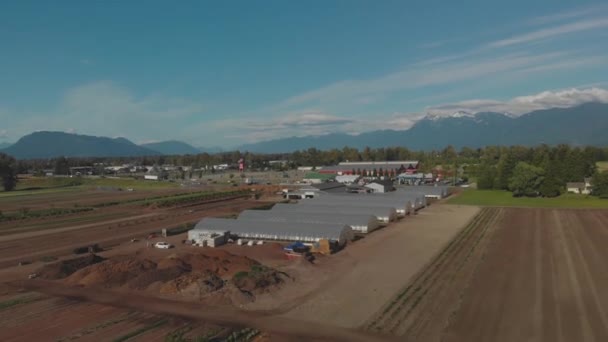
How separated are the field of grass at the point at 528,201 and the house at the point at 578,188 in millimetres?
4022

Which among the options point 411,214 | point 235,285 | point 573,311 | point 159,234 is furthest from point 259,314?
point 411,214

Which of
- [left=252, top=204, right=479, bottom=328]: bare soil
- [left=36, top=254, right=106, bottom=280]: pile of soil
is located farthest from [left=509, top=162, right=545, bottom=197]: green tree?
[left=36, top=254, right=106, bottom=280]: pile of soil

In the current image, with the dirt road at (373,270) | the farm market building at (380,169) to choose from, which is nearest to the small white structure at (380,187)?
the dirt road at (373,270)

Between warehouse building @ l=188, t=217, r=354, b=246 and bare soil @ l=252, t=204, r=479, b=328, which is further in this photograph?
warehouse building @ l=188, t=217, r=354, b=246

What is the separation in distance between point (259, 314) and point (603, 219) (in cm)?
4580

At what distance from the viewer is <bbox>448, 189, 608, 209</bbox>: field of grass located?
62750 mm

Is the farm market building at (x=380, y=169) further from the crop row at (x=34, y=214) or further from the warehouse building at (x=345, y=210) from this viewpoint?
the crop row at (x=34, y=214)

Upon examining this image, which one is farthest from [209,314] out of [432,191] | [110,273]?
[432,191]

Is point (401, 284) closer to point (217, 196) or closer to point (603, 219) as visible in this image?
point (603, 219)

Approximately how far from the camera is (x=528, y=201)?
68.4m

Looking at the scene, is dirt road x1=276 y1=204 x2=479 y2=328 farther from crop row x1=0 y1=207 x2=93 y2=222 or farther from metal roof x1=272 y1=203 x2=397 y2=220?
crop row x1=0 y1=207 x2=93 y2=222

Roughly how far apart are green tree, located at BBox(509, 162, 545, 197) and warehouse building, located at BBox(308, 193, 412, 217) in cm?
2768

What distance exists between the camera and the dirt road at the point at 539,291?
19297 mm

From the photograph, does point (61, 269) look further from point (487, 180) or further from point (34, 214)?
point (487, 180)
